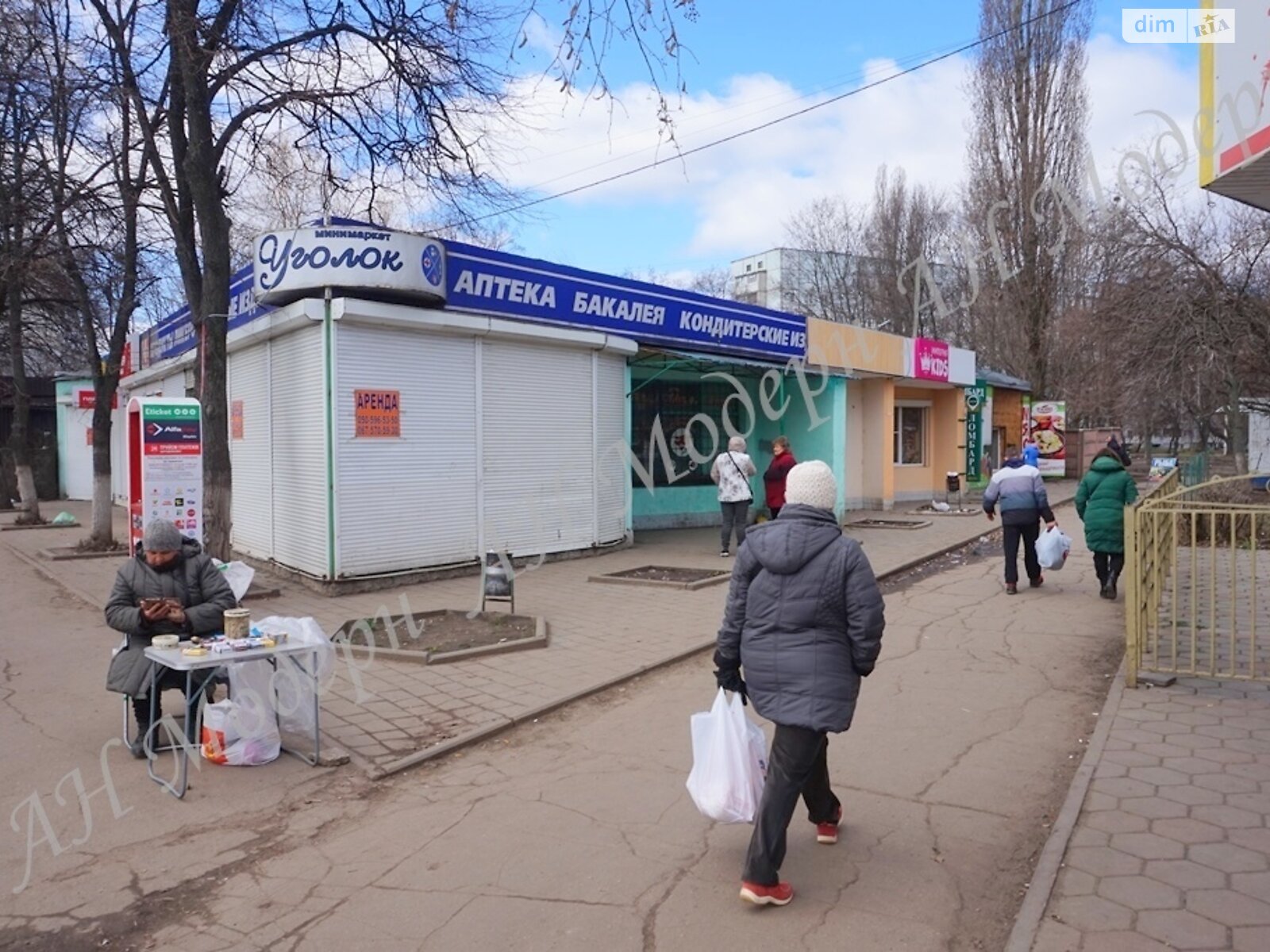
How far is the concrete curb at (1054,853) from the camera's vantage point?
320 centimetres

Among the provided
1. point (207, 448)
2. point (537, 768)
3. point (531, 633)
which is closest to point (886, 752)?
point (537, 768)

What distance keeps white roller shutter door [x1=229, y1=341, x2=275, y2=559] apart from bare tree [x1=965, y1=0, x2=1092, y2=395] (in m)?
24.4

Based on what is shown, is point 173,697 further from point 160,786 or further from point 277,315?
point 277,315

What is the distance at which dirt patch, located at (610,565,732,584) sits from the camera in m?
11.2

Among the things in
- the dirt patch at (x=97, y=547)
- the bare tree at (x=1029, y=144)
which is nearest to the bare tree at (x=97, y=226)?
the dirt patch at (x=97, y=547)

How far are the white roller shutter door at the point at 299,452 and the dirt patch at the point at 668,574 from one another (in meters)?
3.62

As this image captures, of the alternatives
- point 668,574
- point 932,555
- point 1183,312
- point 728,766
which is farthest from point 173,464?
point 1183,312

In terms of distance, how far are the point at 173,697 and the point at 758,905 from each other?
4.64 meters

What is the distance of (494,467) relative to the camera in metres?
11.8

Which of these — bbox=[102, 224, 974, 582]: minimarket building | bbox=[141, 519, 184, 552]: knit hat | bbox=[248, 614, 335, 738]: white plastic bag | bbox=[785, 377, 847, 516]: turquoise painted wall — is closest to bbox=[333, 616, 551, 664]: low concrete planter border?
bbox=[248, 614, 335, 738]: white plastic bag

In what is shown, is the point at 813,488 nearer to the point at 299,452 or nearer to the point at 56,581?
the point at 299,452

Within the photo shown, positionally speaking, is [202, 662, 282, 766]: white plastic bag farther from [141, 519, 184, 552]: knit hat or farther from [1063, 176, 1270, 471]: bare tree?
[1063, 176, 1270, 471]: bare tree

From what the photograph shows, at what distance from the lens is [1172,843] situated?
12.8ft

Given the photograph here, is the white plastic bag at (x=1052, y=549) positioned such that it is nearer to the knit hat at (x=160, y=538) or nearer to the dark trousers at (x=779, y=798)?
the dark trousers at (x=779, y=798)
